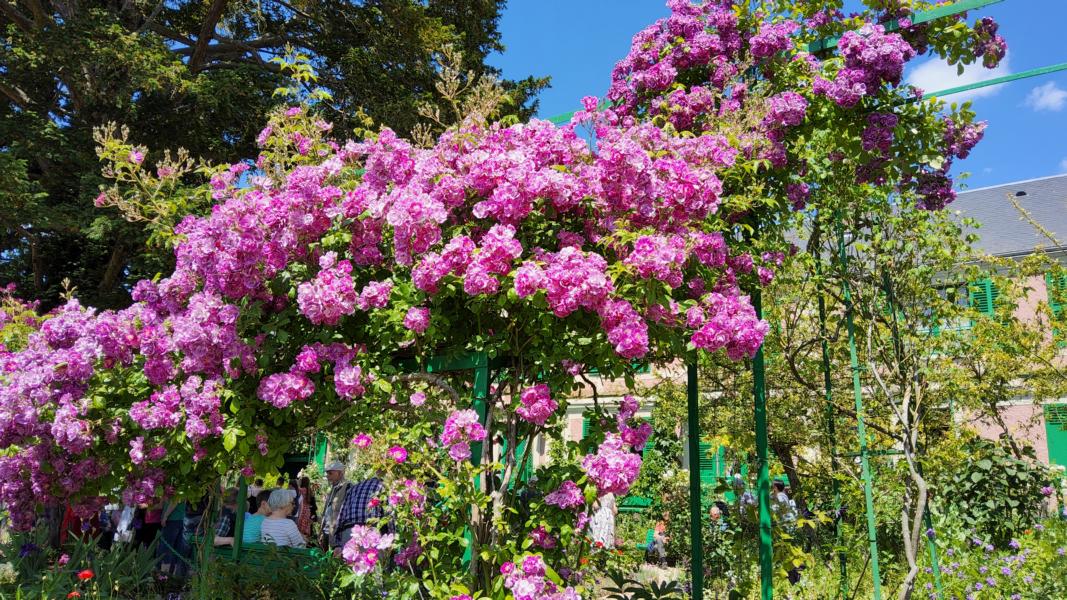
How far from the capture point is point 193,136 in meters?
10.3

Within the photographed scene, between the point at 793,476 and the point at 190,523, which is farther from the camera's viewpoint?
the point at 190,523

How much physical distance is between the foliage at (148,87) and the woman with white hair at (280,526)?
3.65m

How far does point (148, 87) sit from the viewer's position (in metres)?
9.27

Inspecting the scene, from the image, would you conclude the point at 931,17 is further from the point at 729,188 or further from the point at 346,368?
the point at 346,368

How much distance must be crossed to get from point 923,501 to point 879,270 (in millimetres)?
1239

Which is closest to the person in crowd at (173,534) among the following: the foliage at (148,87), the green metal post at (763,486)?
Result: the foliage at (148,87)

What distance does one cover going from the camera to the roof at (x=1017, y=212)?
55.6ft

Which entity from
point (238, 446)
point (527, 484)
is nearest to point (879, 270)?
point (527, 484)

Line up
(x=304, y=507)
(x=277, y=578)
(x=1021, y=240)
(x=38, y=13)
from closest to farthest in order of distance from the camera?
(x=277, y=578) → (x=304, y=507) → (x=38, y=13) → (x=1021, y=240)

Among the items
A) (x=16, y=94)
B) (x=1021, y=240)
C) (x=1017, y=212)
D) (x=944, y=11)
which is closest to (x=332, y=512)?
(x=944, y=11)

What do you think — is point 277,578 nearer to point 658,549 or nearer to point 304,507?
point 304,507

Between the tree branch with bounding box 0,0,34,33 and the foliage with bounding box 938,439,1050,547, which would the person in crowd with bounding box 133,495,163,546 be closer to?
the foliage with bounding box 938,439,1050,547

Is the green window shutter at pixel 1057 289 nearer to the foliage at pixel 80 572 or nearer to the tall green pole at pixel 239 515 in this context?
the tall green pole at pixel 239 515

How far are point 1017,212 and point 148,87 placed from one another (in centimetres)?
2007
